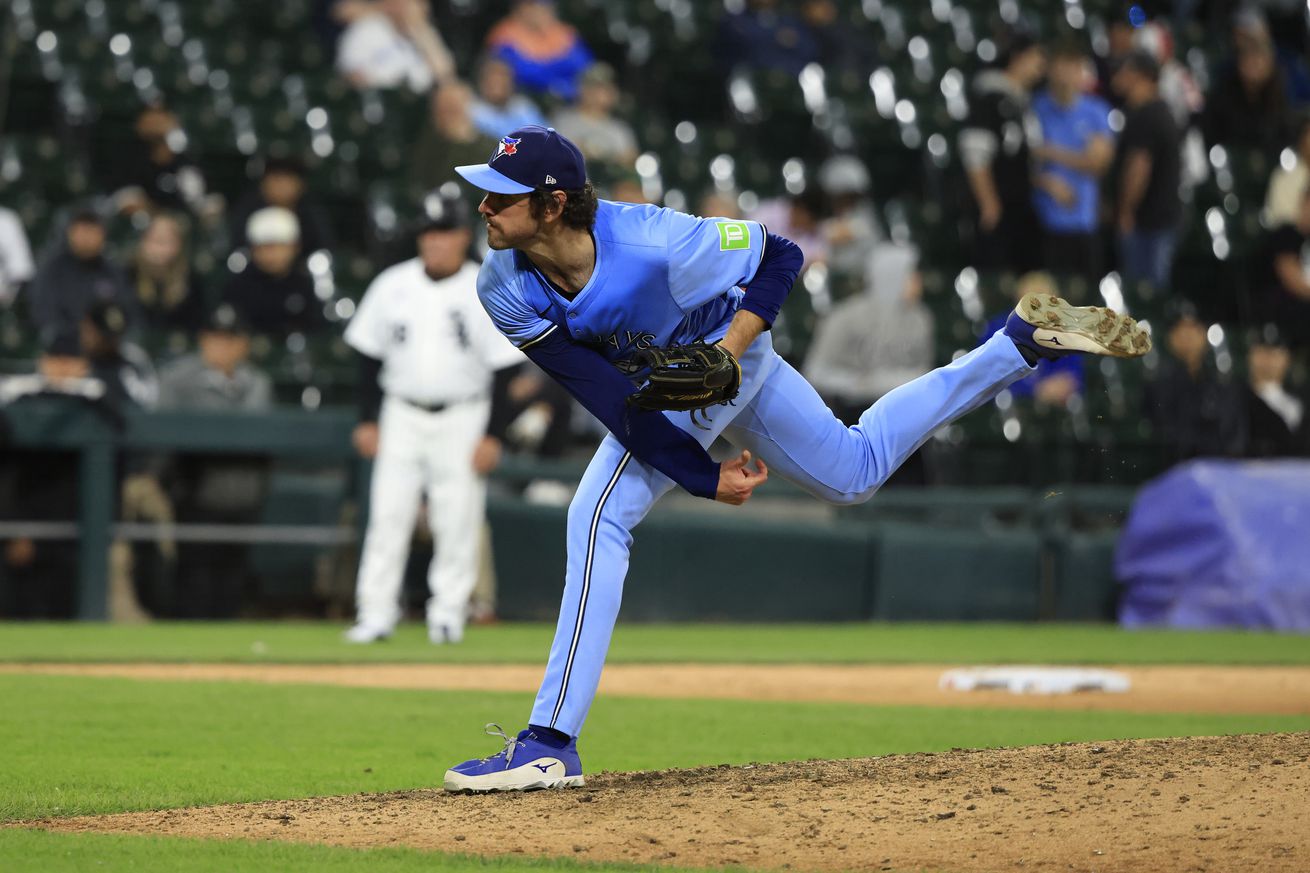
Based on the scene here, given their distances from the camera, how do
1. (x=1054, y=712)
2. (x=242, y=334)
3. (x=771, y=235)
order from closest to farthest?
(x=771, y=235) < (x=1054, y=712) < (x=242, y=334)

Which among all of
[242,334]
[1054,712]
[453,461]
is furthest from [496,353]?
[1054,712]

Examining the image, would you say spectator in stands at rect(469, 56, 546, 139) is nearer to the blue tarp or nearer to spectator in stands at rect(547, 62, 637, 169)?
spectator in stands at rect(547, 62, 637, 169)

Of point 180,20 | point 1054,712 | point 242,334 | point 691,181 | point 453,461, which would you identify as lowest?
point 1054,712

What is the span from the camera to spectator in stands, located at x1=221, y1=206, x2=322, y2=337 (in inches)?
468

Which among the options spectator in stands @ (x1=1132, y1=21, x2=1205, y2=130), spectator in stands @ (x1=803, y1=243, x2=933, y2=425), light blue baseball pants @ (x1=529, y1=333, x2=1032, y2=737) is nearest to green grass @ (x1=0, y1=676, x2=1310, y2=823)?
light blue baseball pants @ (x1=529, y1=333, x2=1032, y2=737)

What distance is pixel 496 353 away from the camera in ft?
33.4

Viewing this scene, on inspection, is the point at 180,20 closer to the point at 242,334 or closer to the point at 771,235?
the point at 242,334

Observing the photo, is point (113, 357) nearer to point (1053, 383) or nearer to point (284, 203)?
point (284, 203)

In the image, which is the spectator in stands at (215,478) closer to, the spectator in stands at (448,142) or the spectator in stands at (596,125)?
the spectator in stands at (448,142)

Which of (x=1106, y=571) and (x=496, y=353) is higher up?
(x=496, y=353)

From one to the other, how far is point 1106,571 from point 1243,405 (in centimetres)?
154

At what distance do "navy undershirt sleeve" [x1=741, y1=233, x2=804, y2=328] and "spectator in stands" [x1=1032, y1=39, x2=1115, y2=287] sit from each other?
391 inches

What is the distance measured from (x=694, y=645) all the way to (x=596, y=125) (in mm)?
4366

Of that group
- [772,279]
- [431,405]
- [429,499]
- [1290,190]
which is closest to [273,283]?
[431,405]
